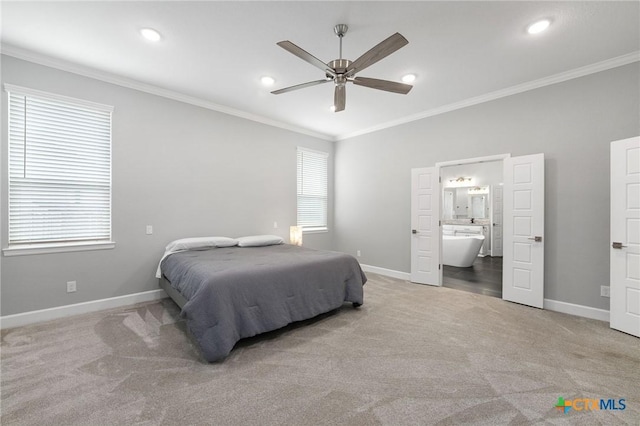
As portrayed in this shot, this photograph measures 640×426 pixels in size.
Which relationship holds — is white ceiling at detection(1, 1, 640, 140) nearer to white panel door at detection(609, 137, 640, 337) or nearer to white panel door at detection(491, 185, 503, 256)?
white panel door at detection(609, 137, 640, 337)

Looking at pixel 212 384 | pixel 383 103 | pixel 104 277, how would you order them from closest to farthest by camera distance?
pixel 212 384 < pixel 104 277 < pixel 383 103

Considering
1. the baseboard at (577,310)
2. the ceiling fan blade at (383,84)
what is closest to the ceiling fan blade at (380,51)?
the ceiling fan blade at (383,84)

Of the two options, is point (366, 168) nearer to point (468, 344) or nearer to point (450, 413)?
point (468, 344)

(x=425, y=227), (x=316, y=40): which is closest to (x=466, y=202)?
(x=425, y=227)

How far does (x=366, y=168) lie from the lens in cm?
550

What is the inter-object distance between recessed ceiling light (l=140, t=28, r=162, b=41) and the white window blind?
1310 mm

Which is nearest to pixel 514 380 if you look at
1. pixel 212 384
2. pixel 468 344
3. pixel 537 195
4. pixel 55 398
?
pixel 468 344

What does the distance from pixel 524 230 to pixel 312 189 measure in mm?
3707

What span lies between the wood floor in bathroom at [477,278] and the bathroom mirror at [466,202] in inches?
61.3

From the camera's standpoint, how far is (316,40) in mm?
2654

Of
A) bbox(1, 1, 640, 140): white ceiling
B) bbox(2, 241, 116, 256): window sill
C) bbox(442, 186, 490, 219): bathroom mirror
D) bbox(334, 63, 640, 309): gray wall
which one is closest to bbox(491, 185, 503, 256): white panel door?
bbox(442, 186, 490, 219): bathroom mirror

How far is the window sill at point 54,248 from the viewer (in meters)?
2.82

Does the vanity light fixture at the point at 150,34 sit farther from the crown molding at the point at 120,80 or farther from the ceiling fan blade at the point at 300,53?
the ceiling fan blade at the point at 300,53

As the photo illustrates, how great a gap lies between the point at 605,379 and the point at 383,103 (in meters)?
3.85
